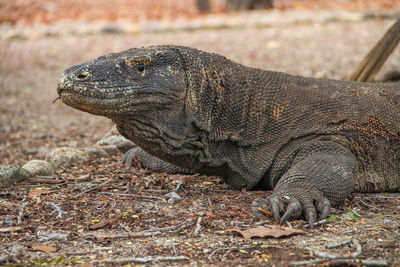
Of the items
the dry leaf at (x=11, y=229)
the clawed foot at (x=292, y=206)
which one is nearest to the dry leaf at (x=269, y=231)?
the clawed foot at (x=292, y=206)

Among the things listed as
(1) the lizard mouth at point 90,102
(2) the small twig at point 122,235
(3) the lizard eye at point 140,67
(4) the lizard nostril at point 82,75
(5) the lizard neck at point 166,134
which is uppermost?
(3) the lizard eye at point 140,67

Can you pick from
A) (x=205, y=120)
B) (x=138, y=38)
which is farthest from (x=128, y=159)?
(x=138, y=38)

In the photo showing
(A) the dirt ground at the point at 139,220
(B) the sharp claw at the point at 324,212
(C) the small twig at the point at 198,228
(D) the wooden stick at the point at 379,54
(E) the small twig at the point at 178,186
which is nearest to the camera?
(A) the dirt ground at the point at 139,220

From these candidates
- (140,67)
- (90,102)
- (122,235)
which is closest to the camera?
(122,235)

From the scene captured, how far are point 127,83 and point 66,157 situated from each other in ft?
6.66

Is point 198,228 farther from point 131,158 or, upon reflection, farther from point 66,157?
point 66,157

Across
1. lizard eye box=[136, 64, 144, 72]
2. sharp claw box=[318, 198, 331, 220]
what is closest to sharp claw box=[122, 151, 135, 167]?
lizard eye box=[136, 64, 144, 72]

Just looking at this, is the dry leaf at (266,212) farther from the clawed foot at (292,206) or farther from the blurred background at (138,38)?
→ the blurred background at (138,38)

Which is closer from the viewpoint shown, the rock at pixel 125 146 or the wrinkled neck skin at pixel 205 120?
the wrinkled neck skin at pixel 205 120

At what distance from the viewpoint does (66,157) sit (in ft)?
21.5

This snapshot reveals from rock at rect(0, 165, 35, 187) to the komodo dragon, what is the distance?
1.27 meters

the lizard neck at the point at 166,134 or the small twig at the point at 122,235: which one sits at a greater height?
the lizard neck at the point at 166,134

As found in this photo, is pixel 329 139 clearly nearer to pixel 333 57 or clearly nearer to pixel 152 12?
pixel 333 57

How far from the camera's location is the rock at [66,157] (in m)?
6.49
